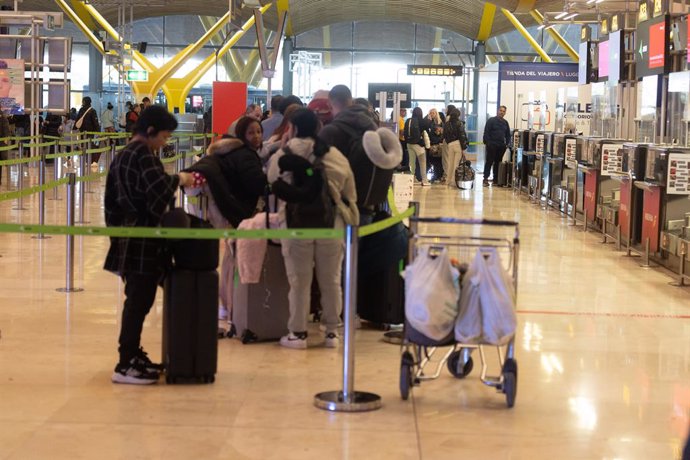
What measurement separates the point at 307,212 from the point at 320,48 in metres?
38.2

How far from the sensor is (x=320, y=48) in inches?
1738

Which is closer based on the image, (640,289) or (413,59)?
(640,289)

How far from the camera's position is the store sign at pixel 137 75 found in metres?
37.2

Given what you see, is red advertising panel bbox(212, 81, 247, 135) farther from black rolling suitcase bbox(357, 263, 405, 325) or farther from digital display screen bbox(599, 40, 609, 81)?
black rolling suitcase bbox(357, 263, 405, 325)

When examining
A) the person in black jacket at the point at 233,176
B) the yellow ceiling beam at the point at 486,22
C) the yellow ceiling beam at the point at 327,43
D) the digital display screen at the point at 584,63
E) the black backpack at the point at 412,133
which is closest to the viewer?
the person in black jacket at the point at 233,176

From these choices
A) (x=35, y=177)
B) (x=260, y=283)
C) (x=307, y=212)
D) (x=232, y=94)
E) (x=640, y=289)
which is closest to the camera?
(x=307, y=212)

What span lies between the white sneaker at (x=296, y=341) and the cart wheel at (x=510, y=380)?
1732 mm

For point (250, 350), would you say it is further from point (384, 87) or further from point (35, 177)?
point (384, 87)

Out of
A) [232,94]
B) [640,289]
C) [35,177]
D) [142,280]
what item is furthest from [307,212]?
[35,177]

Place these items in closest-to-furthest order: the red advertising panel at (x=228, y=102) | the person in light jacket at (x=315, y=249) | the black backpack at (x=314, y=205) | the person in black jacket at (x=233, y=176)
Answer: the black backpack at (x=314, y=205) → the person in light jacket at (x=315, y=249) → the person in black jacket at (x=233, y=176) → the red advertising panel at (x=228, y=102)

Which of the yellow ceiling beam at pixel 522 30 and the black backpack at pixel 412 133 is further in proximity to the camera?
the yellow ceiling beam at pixel 522 30

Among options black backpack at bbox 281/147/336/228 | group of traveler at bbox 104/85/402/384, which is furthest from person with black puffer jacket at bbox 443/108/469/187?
black backpack at bbox 281/147/336/228

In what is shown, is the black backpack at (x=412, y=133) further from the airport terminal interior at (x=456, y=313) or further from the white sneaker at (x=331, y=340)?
the white sneaker at (x=331, y=340)

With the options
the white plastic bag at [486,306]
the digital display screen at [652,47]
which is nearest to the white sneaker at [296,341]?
the white plastic bag at [486,306]
